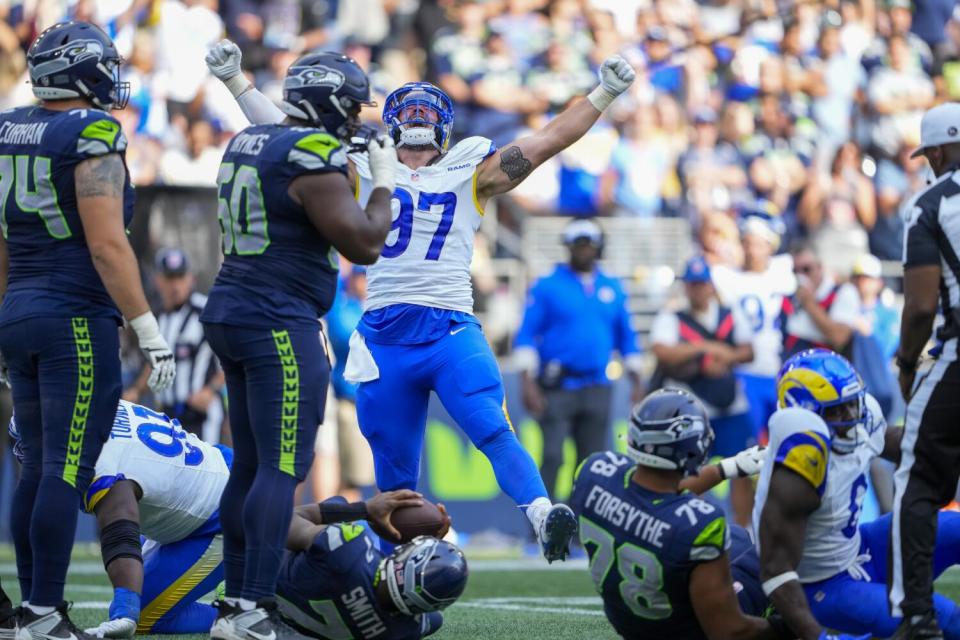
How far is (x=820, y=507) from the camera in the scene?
5191 mm

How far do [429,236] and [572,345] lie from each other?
4673 millimetres

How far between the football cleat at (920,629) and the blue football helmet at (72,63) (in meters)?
3.23

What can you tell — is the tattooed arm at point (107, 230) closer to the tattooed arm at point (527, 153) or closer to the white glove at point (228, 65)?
the white glove at point (228, 65)

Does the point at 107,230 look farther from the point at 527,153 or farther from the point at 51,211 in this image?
the point at 527,153

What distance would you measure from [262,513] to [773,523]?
1642 millimetres

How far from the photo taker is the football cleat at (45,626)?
507 centimetres

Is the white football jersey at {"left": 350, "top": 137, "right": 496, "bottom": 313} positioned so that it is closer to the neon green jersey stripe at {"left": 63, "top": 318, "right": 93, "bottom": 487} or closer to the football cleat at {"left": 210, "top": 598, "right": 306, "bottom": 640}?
the neon green jersey stripe at {"left": 63, "top": 318, "right": 93, "bottom": 487}

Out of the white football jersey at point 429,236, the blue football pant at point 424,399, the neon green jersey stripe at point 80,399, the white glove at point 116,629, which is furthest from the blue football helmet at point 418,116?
the white glove at point 116,629

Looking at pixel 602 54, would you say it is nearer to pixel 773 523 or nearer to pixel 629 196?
pixel 629 196

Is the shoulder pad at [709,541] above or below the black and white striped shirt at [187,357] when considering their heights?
above

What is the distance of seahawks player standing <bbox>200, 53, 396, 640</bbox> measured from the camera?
495cm

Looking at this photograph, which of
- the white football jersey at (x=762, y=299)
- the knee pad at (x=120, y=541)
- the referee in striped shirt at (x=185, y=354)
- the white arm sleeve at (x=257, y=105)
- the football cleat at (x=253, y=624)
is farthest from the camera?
the white football jersey at (x=762, y=299)

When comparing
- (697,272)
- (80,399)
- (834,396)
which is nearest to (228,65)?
(80,399)

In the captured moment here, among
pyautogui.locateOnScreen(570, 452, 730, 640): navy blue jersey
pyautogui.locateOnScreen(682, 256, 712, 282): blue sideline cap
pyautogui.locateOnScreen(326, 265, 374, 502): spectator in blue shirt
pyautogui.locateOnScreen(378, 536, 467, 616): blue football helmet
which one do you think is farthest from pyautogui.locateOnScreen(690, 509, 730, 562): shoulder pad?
pyautogui.locateOnScreen(326, 265, 374, 502): spectator in blue shirt
